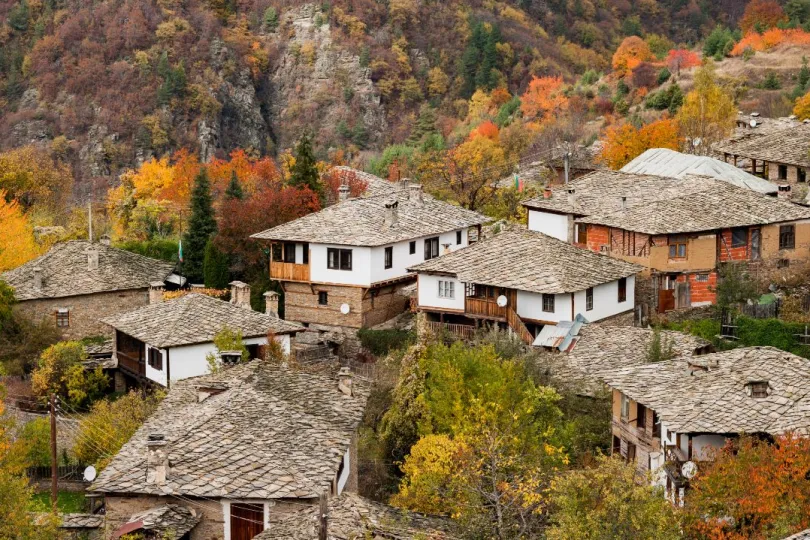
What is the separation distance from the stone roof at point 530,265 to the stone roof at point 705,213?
2.06 metres

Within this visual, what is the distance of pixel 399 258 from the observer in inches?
2532

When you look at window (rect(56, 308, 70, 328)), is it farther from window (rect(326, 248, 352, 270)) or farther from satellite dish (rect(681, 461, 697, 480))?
satellite dish (rect(681, 461, 697, 480))

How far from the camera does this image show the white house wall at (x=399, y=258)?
207ft

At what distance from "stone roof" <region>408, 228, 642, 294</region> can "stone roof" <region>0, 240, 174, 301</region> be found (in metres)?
13.1

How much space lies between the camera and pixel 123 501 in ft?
120

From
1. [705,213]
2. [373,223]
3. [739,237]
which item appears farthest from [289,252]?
[739,237]

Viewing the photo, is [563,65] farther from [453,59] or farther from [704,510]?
[704,510]

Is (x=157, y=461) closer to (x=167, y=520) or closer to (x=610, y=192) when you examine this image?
(x=167, y=520)

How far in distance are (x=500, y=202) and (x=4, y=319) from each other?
2511 cm

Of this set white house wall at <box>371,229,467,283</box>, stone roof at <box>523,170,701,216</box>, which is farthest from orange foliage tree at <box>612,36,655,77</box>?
white house wall at <box>371,229,467,283</box>

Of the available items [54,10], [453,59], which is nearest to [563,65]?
[453,59]

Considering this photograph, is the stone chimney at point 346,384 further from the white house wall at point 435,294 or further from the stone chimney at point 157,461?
the white house wall at point 435,294

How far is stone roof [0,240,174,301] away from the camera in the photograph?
211 ft

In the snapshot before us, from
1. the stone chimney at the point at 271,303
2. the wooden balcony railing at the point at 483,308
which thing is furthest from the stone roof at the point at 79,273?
the wooden balcony railing at the point at 483,308
